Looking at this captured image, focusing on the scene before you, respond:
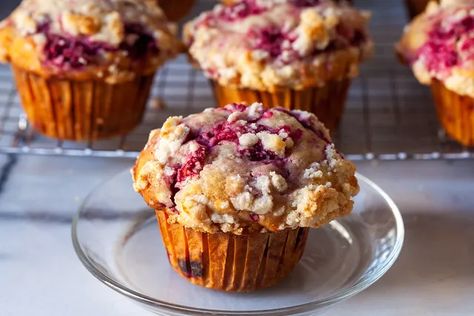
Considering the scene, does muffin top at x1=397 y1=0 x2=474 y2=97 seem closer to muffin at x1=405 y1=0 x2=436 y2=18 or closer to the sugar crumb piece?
muffin at x1=405 y1=0 x2=436 y2=18

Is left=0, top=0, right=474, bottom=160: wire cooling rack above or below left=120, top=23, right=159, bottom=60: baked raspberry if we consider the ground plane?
below

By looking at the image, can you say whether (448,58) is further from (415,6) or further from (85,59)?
(85,59)

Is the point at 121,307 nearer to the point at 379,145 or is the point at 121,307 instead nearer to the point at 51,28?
the point at 51,28

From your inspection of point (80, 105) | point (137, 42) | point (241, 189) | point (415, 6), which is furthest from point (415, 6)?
point (241, 189)

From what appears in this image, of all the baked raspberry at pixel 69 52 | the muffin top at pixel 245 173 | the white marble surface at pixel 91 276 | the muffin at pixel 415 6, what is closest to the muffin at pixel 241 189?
the muffin top at pixel 245 173

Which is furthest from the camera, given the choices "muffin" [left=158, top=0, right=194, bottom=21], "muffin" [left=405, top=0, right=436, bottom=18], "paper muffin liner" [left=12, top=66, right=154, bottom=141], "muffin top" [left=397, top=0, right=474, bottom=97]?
"muffin" [left=158, top=0, right=194, bottom=21]

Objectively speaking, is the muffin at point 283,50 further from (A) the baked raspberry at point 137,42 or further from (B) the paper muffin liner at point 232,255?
(B) the paper muffin liner at point 232,255

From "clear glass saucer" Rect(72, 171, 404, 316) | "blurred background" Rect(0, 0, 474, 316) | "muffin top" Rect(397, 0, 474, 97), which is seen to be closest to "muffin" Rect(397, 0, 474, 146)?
"muffin top" Rect(397, 0, 474, 97)

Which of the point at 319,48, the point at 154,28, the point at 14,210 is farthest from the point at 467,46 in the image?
the point at 14,210
